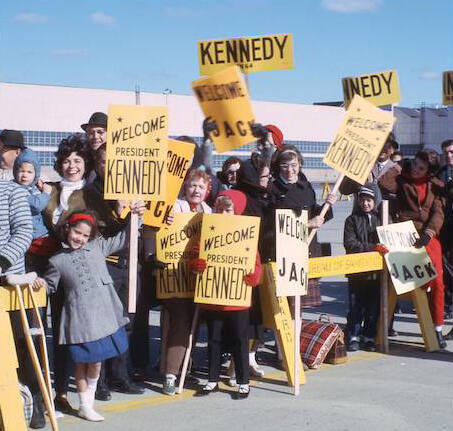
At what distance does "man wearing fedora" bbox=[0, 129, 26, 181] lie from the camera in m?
7.80

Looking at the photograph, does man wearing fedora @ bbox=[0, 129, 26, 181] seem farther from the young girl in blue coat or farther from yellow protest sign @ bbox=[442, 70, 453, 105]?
yellow protest sign @ bbox=[442, 70, 453, 105]

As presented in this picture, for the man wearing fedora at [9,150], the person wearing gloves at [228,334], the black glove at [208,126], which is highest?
the black glove at [208,126]

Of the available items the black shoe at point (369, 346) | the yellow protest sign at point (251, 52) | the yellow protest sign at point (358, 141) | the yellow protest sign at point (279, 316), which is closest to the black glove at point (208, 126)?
the yellow protest sign at point (279, 316)

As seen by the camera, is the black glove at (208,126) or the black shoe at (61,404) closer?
the black shoe at (61,404)

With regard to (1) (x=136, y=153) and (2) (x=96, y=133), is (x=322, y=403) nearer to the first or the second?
(1) (x=136, y=153)

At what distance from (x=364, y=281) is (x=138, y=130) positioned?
3290 millimetres

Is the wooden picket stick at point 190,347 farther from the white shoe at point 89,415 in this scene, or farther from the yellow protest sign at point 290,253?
the white shoe at point 89,415

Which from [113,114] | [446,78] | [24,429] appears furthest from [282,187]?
[446,78]

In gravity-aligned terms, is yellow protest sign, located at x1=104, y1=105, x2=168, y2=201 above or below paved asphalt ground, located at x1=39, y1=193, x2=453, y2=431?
above

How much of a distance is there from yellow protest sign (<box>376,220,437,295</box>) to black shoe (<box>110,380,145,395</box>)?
2.82 metres

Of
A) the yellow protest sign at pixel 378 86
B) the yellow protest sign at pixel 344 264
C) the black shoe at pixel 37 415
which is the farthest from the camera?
the yellow protest sign at pixel 378 86

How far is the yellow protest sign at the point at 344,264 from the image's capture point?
27.1 feet

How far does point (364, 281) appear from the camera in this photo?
9.24 m

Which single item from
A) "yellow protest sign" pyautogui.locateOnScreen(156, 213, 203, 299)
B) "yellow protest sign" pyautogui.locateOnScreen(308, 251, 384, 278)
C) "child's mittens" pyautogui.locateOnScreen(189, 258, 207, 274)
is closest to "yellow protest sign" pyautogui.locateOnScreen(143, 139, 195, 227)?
"yellow protest sign" pyautogui.locateOnScreen(156, 213, 203, 299)
